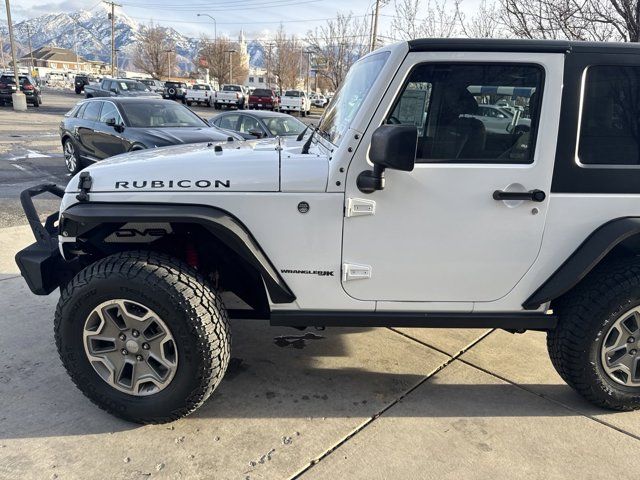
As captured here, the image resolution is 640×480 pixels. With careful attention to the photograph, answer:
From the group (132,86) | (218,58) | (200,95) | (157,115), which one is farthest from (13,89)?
(218,58)

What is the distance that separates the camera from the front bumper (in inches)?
113

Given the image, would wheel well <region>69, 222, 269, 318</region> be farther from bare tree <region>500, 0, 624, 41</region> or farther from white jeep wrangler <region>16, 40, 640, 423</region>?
bare tree <region>500, 0, 624, 41</region>

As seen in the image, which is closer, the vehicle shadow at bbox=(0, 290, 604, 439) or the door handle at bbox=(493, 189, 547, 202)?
the door handle at bbox=(493, 189, 547, 202)

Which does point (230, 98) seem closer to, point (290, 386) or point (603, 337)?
point (290, 386)

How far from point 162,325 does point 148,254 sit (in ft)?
1.24

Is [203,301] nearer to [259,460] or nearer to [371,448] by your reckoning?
[259,460]

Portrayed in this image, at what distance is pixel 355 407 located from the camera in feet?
9.57

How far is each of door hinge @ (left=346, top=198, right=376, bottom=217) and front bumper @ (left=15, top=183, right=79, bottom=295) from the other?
1.72m

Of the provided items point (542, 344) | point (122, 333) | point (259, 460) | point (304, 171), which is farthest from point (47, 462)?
point (542, 344)

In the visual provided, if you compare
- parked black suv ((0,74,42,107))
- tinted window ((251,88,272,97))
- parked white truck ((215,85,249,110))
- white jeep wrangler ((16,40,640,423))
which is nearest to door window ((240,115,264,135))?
white jeep wrangler ((16,40,640,423))

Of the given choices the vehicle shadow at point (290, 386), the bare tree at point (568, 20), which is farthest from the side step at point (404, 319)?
the bare tree at point (568, 20)

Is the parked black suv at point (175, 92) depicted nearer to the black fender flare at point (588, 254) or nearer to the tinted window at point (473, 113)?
the tinted window at point (473, 113)

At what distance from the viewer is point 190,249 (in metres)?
2.89

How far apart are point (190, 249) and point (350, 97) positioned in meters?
1.28
